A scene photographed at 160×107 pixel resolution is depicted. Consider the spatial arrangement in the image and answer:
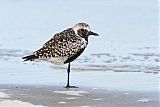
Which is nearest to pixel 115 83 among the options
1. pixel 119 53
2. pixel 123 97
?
pixel 123 97

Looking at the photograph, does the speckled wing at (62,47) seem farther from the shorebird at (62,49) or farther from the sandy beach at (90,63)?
the sandy beach at (90,63)

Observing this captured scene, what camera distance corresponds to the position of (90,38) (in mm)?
14375

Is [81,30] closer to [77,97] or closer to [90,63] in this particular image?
[77,97]

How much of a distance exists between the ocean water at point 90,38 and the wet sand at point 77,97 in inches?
27.8

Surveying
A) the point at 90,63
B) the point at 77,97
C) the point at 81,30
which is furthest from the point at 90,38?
the point at 77,97

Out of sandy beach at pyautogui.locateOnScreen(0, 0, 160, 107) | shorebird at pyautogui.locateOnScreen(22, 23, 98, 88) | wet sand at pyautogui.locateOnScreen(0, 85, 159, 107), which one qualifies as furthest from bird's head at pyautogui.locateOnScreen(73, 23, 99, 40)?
wet sand at pyautogui.locateOnScreen(0, 85, 159, 107)

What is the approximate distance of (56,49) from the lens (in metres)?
8.33

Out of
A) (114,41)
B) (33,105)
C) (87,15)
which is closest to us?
(33,105)

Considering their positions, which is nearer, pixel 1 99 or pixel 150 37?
pixel 1 99

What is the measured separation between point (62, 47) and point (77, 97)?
1209 millimetres

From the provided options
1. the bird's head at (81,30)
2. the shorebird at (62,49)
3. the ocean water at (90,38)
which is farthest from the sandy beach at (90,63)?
the bird's head at (81,30)

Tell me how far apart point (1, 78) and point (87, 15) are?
12.0 meters

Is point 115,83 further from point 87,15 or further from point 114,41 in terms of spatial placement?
point 87,15

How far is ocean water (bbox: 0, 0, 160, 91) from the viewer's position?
9.65m
